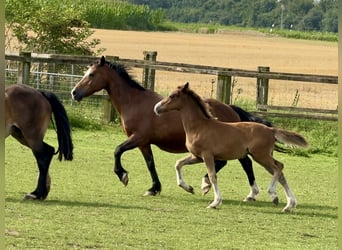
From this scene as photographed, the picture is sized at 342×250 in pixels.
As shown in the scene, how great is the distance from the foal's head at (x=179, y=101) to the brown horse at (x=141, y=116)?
3.10 ft

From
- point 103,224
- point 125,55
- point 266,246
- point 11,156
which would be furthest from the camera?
point 125,55

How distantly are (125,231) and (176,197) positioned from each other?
3103 millimetres

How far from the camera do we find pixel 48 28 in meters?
23.9

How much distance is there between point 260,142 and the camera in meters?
10.2

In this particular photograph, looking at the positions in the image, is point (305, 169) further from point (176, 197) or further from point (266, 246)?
point (266, 246)

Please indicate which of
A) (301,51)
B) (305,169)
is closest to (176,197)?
(305,169)

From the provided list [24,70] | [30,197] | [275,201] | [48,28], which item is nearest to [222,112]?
[275,201]

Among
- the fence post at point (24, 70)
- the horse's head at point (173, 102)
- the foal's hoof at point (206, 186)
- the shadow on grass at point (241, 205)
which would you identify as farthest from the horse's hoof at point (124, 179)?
the fence post at point (24, 70)

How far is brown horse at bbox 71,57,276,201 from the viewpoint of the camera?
1137cm

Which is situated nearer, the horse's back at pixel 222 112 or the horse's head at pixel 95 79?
the horse's back at pixel 222 112

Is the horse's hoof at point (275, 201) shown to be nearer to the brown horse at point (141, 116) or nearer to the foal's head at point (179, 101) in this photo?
the brown horse at point (141, 116)

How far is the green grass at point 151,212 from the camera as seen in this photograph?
7.45 metres

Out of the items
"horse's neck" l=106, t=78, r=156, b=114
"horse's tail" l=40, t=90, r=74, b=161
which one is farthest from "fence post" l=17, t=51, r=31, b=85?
"horse's tail" l=40, t=90, r=74, b=161

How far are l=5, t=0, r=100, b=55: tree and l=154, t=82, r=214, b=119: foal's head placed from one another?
13.3 m
